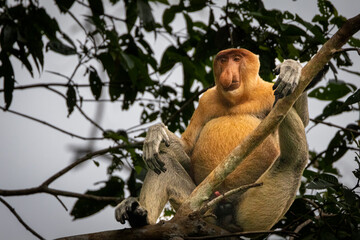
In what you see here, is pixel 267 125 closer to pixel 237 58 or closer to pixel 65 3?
pixel 237 58

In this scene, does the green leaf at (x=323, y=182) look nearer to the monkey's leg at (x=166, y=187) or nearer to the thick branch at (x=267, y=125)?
the thick branch at (x=267, y=125)

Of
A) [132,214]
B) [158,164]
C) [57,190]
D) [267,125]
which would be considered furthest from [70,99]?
[267,125]

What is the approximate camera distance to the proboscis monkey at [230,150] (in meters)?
3.19

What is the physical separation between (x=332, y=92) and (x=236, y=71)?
3.87ft

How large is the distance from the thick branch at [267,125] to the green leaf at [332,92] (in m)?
1.65

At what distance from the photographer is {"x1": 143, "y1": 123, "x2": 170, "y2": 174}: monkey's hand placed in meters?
3.15

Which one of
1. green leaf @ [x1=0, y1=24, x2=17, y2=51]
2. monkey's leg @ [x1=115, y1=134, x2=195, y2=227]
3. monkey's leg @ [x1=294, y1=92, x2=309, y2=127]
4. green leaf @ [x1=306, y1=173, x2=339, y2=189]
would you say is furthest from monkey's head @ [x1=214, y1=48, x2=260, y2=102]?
green leaf @ [x1=0, y1=24, x2=17, y2=51]

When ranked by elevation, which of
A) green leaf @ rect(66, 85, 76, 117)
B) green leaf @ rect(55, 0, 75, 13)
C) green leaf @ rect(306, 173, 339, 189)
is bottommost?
green leaf @ rect(306, 173, 339, 189)

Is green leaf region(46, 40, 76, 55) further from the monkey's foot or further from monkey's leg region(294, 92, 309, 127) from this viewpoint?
monkey's leg region(294, 92, 309, 127)

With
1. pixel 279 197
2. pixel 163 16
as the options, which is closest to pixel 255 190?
pixel 279 197

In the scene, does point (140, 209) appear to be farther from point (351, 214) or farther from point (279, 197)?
point (351, 214)

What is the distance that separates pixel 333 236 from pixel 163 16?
2861mm

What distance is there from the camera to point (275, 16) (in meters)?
4.04

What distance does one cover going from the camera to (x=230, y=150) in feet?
11.3
